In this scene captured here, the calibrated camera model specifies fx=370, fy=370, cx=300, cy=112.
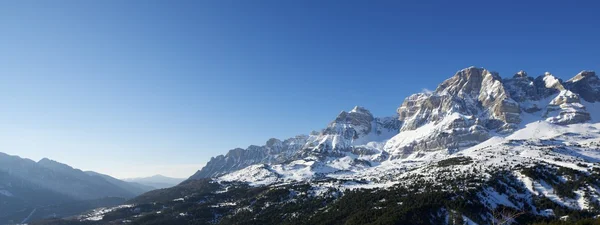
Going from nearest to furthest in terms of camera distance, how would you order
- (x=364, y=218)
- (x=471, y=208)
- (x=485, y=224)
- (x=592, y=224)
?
(x=592, y=224) < (x=485, y=224) < (x=471, y=208) < (x=364, y=218)

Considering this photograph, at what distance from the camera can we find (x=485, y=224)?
166 meters

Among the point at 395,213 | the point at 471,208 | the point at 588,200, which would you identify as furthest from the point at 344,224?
the point at 588,200

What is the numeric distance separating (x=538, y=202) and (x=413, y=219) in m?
79.8

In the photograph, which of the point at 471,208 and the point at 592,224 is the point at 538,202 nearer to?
the point at 471,208

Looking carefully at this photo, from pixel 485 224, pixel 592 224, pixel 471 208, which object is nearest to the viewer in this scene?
pixel 592 224

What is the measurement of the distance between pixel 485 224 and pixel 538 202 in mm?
55168

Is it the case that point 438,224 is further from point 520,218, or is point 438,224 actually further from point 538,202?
point 538,202

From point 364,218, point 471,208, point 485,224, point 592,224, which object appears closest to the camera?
point 592,224

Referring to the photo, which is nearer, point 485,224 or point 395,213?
point 485,224

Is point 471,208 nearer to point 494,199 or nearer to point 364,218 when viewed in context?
point 494,199

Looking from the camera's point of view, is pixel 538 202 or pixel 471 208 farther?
pixel 538 202

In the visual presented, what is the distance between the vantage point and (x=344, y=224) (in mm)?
191125

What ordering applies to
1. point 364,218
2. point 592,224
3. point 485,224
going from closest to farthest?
point 592,224
point 485,224
point 364,218

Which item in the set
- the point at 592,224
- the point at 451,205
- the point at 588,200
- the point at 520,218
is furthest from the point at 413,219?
the point at 588,200
